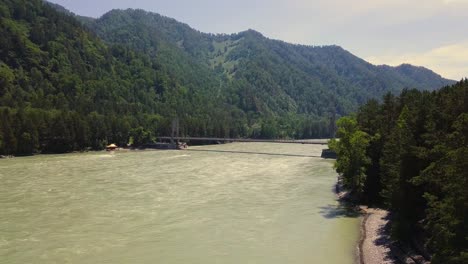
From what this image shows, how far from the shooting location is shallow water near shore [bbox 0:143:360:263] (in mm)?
34156

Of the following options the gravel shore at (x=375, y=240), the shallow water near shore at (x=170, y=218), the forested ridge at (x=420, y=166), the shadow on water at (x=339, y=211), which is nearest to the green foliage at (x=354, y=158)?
the forested ridge at (x=420, y=166)

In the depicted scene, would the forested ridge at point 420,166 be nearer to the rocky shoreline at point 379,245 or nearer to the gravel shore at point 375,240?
the rocky shoreline at point 379,245

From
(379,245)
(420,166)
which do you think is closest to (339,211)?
(379,245)

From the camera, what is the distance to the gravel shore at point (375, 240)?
3322cm

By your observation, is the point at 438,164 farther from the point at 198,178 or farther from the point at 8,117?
the point at 8,117

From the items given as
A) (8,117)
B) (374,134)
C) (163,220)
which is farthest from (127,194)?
(8,117)

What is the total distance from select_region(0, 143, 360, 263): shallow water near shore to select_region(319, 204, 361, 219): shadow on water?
13 centimetres

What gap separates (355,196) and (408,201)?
2070 cm

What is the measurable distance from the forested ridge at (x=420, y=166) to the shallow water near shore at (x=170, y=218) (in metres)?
5.36

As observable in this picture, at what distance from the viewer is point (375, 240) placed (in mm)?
37812

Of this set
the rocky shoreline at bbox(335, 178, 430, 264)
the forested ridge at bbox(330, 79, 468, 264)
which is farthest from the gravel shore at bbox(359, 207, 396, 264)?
the forested ridge at bbox(330, 79, 468, 264)

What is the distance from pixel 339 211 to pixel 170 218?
19399 mm

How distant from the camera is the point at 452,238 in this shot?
2036 cm

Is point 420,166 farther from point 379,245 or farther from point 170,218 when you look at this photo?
point 170,218
